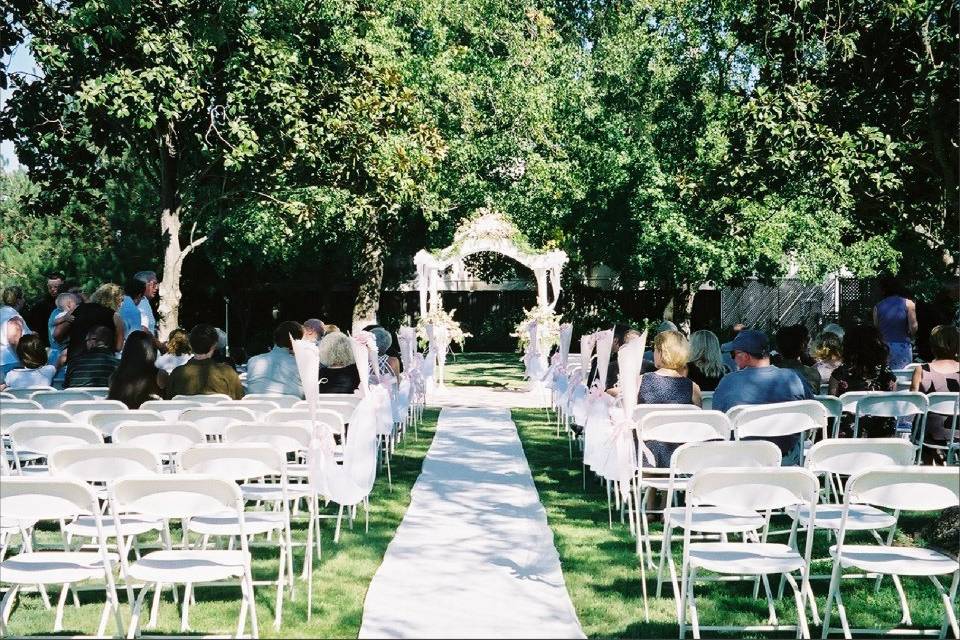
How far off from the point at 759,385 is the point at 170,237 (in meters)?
10.0

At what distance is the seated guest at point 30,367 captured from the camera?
9.34 meters

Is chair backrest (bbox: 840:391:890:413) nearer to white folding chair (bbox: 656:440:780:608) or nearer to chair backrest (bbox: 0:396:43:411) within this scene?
white folding chair (bbox: 656:440:780:608)

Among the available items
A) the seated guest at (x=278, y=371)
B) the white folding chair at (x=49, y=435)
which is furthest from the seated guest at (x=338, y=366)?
the white folding chair at (x=49, y=435)

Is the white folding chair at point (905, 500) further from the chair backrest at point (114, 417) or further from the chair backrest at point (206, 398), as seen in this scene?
the chair backrest at point (206, 398)

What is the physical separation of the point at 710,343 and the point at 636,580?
3.48m

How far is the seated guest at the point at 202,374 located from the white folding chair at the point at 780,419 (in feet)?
13.3

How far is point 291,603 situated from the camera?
18.8ft

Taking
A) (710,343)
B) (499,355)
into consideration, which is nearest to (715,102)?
(499,355)

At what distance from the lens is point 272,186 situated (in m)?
18.4

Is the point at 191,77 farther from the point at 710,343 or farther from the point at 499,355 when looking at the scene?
the point at 499,355

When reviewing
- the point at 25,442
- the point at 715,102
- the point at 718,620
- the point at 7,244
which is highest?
the point at 715,102

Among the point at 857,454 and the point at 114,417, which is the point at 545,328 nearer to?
the point at 114,417

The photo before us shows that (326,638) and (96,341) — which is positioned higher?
(96,341)

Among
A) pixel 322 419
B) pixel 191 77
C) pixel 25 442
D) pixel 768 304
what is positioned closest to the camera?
pixel 25 442
